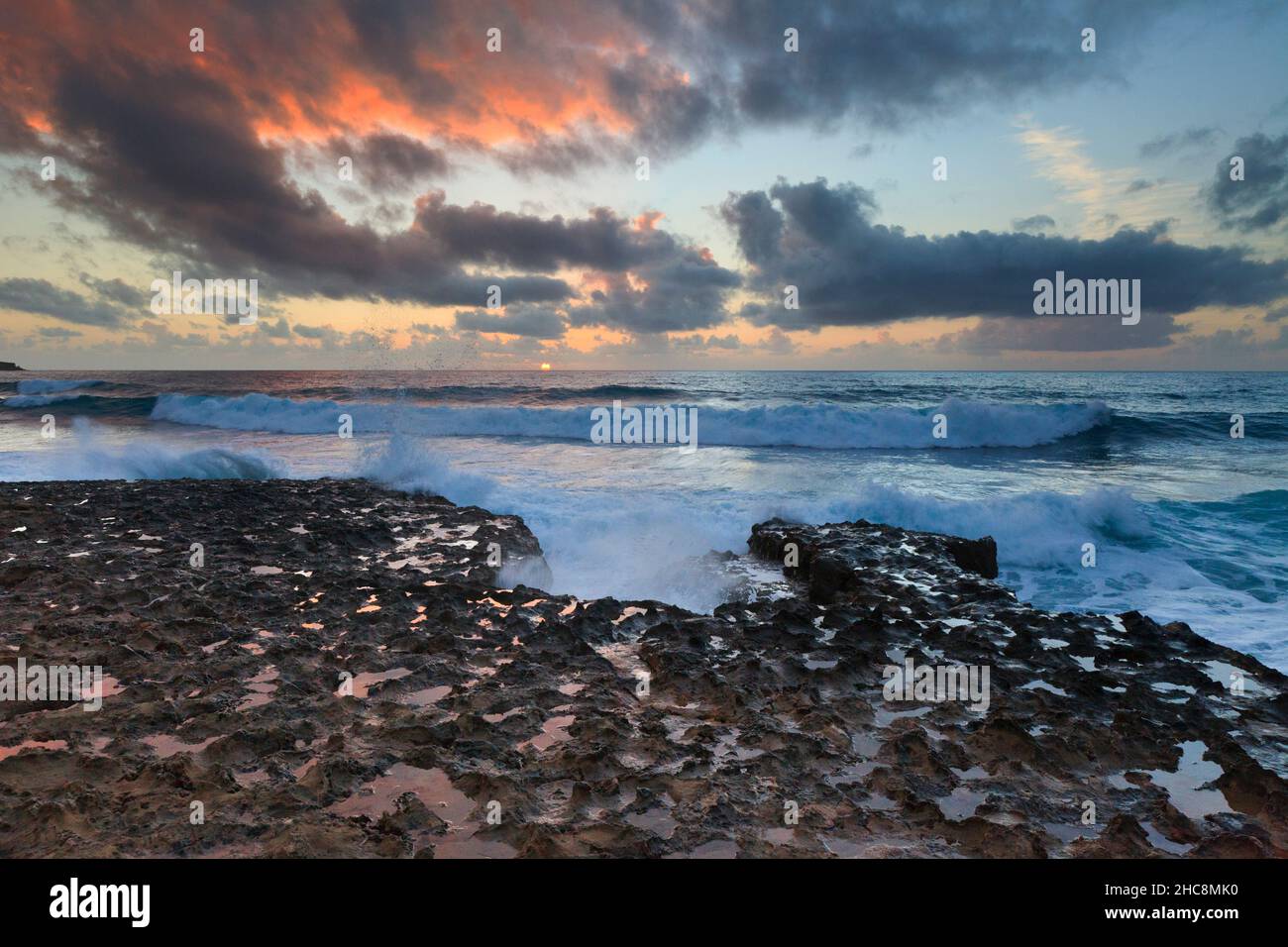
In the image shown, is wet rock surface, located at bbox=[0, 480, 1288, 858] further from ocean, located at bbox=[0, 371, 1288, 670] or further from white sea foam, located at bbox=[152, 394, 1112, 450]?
white sea foam, located at bbox=[152, 394, 1112, 450]

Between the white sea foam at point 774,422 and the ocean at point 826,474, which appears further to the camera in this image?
the white sea foam at point 774,422

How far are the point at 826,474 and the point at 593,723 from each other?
17.0 m

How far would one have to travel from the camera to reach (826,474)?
67.2 ft

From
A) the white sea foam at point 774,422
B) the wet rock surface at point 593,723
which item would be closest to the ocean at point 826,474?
the white sea foam at point 774,422

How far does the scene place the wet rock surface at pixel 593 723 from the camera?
350cm

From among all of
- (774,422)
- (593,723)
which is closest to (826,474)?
(774,422)

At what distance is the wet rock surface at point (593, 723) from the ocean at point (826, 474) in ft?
8.55

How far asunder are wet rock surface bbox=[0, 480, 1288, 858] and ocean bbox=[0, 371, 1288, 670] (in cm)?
261

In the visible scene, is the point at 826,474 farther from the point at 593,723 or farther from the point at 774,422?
the point at 593,723

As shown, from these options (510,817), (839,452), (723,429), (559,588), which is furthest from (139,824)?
(723,429)

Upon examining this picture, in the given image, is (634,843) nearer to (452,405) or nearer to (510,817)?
(510,817)

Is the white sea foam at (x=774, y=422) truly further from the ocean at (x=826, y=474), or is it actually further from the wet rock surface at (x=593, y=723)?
the wet rock surface at (x=593, y=723)

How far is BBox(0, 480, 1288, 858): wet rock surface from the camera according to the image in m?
3.50

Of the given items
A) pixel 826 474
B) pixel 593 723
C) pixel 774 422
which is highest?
pixel 774 422
